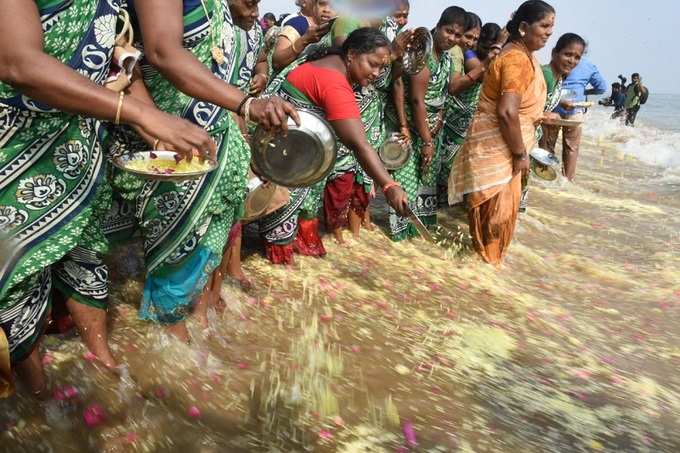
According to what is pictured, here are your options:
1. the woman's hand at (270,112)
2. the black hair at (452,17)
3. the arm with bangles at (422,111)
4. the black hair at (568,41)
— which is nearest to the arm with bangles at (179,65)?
the woman's hand at (270,112)

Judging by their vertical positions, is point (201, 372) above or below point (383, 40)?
below

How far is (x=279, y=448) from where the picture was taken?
80.6 inches

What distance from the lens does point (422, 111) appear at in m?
5.06

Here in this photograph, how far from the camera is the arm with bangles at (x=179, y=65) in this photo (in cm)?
194

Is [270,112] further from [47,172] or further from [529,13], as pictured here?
[529,13]

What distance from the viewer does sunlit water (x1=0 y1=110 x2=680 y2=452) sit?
6.99 ft

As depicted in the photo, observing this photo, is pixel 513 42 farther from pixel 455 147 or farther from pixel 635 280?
pixel 635 280

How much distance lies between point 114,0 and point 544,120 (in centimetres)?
378

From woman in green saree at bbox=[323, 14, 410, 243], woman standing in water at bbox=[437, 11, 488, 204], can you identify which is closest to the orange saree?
woman in green saree at bbox=[323, 14, 410, 243]

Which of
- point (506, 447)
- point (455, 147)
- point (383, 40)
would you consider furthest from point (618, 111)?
point (506, 447)

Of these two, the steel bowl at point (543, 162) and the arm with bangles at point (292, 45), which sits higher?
the arm with bangles at point (292, 45)

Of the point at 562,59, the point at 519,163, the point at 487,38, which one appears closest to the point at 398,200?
the point at 519,163

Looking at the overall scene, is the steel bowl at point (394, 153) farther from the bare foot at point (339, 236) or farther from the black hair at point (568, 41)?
the black hair at point (568, 41)

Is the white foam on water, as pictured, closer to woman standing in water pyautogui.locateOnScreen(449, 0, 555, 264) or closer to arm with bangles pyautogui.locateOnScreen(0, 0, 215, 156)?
woman standing in water pyautogui.locateOnScreen(449, 0, 555, 264)
